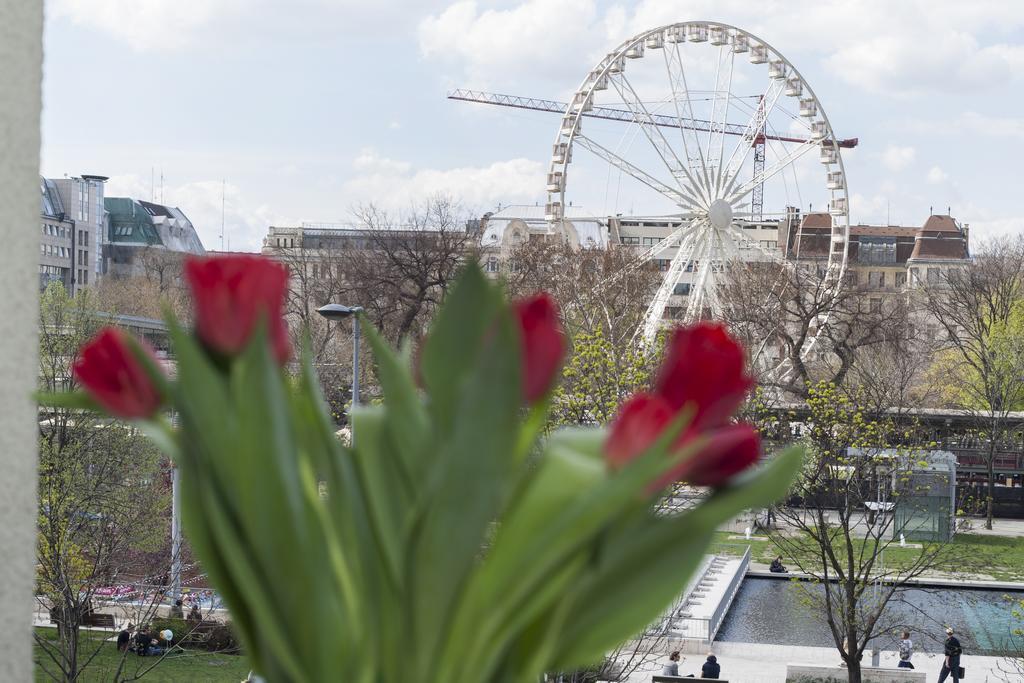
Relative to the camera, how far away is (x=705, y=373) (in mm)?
1603

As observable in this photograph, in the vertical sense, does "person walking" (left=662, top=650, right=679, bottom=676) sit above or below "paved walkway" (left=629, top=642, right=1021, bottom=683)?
above

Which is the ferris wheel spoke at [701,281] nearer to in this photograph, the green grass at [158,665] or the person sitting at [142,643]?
the green grass at [158,665]

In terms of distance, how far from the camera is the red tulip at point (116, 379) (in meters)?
1.68

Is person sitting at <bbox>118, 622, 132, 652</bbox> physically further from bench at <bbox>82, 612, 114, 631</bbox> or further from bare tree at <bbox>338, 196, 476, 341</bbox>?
bare tree at <bbox>338, 196, 476, 341</bbox>

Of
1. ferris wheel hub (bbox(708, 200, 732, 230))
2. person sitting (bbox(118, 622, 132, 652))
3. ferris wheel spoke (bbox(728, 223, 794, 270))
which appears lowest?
person sitting (bbox(118, 622, 132, 652))

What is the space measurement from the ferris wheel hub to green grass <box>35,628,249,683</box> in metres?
21.0

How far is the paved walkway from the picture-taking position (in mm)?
19953

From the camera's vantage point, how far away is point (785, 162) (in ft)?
127

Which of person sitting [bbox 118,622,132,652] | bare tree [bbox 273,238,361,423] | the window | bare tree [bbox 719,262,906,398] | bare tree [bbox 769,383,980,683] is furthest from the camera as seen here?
the window

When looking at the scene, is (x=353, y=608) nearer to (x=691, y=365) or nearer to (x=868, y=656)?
(x=691, y=365)

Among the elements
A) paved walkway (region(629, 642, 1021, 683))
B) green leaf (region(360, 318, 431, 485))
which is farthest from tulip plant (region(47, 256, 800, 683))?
paved walkway (region(629, 642, 1021, 683))

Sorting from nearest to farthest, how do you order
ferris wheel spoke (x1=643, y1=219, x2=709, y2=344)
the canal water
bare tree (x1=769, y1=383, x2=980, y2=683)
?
bare tree (x1=769, y1=383, x2=980, y2=683) → the canal water → ferris wheel spoke (x1=643, y1=219, x2=709, y2=344)

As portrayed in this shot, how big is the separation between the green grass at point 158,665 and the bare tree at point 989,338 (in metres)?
22.9

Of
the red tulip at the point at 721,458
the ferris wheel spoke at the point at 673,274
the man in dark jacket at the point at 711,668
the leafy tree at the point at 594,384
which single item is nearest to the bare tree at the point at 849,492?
the man in dark jacket at the point at 711,668
